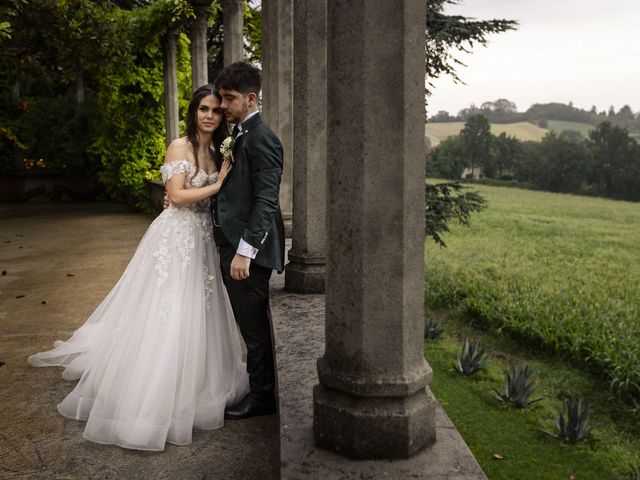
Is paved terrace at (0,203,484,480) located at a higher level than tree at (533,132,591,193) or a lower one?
lower

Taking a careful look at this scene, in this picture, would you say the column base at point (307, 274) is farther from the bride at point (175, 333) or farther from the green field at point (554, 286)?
the green field at point (554, 286)

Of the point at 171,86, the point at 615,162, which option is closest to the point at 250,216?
the point at 171,86

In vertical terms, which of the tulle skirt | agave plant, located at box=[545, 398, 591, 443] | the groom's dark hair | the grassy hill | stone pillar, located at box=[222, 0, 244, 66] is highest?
the grassy hill

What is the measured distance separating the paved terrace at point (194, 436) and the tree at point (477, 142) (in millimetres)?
33289

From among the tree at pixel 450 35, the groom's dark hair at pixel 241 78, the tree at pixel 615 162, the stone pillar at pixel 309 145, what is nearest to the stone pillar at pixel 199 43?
the tree at pixel 450 35

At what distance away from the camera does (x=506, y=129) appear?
5866 cm

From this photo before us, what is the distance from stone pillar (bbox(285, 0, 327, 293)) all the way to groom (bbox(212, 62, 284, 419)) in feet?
3.36

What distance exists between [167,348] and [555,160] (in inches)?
1706

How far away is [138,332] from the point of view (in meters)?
3.47

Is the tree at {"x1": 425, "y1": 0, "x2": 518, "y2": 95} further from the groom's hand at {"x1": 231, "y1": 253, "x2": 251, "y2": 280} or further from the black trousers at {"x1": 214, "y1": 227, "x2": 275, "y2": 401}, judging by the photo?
the groom's hand at {"x1": 231, "y1": 253, "x2": 251, "y2": 280}

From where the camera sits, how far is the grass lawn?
4348mm

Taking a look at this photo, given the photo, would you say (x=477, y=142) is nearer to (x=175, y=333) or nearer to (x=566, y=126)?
(x=566, y=126)

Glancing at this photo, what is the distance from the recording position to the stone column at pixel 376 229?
196cm

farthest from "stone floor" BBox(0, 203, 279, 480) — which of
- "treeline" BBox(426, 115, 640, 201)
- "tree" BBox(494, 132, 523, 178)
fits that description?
"tree" BBox(494, 132, 523, 178)
